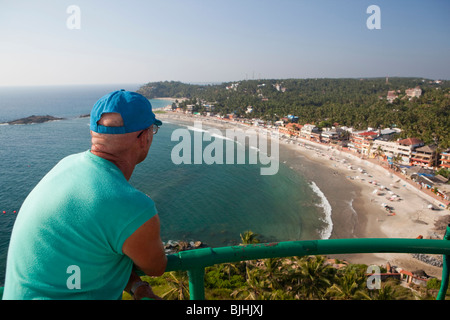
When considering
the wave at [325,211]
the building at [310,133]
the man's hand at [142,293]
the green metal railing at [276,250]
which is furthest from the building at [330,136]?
the man's hand at [142,293]

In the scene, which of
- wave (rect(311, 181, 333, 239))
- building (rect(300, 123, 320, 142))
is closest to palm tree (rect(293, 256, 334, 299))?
wave (rect(311, 181, 333, 239))

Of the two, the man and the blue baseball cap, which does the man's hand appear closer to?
the man

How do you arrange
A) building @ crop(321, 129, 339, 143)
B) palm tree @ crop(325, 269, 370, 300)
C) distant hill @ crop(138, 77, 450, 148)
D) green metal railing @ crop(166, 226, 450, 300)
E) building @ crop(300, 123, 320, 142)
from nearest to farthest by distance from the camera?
green metal railing @ crop(166, 226, 450, 300), palm tree @ crop(325, 269, 370, 300), distant hill @ crop(138, 77, 450, 148), building @ crop(321, 129, 339, 143), building @ crop(300, 123, 320, 142)

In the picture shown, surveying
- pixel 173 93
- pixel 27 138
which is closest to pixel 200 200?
pixel 27 138

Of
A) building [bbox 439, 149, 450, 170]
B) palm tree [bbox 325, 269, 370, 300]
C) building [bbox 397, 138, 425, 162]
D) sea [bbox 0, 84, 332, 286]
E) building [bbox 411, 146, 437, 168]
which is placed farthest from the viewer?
building [bbox 397, 138, 425, 162]

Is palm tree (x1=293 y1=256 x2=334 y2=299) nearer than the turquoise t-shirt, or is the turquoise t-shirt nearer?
the turquoise t-shirt

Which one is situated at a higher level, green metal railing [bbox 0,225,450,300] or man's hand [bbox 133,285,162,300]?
green metal railing [bbox 0,225,450,300]

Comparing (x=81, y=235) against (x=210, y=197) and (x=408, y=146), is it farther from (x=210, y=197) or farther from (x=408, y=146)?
(x=408, y=146)
